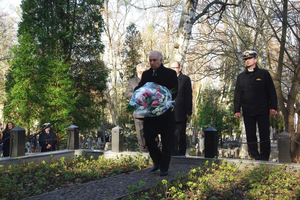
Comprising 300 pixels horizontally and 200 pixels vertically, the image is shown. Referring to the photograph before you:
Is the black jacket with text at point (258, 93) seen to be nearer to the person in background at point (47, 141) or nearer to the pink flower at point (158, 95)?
the pink flower at point (158, 95)

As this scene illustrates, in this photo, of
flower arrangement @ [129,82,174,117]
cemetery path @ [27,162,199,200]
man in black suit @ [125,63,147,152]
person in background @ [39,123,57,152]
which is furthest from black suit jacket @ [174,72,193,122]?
person in background @ [39,123,57,152]

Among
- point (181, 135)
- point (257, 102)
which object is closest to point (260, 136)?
point (257, 102)

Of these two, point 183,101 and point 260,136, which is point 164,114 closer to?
point 183,101

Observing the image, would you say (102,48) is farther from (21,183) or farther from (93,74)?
(21,183)

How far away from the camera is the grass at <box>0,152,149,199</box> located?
4.91m

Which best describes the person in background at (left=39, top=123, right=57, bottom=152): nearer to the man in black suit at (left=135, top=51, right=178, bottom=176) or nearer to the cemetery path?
the cemetery path

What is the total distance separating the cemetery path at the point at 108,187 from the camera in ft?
14.3

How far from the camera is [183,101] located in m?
7.21

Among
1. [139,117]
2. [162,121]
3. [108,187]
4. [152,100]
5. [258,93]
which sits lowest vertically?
[108,187]

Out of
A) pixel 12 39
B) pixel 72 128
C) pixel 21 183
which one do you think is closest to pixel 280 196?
pixel 21 183

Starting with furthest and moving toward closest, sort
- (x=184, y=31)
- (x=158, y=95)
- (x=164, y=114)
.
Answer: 1. (x=184, y=31)
2. (x=164, y=114)
3. (x=158, y=95)

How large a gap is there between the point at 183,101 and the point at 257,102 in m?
1.64

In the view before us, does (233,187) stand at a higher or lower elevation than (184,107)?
lower

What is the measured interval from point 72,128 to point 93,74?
12.0 m
